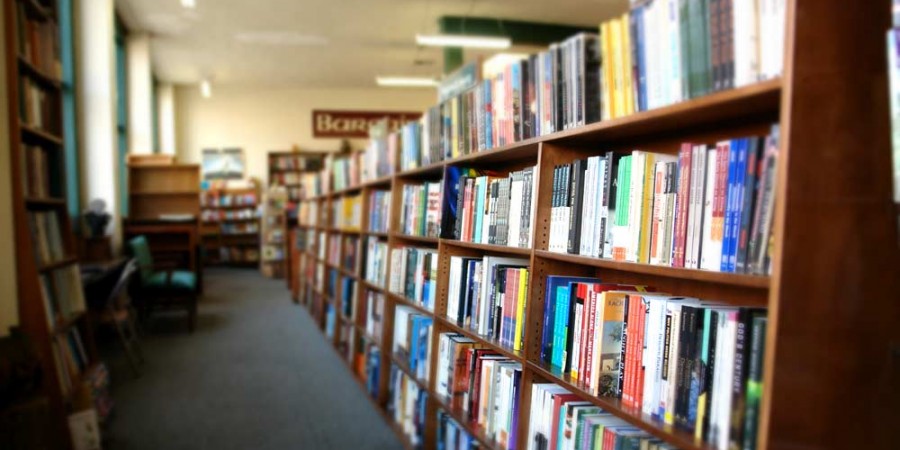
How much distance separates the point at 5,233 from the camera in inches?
92.9

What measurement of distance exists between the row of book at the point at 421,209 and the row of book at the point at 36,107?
6.21ft

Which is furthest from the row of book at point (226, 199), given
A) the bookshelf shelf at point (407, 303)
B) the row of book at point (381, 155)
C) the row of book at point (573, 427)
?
the row of book at point (573, 427)

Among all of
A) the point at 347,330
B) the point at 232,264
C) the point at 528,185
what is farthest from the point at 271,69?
the point at 528,185

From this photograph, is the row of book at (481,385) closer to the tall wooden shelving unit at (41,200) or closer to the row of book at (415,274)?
the row of book at (415,274)

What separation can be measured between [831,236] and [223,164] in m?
11.8

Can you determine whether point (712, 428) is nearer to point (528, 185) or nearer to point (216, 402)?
point (528, 185)

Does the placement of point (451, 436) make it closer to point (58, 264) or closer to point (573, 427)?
point (573, 427)

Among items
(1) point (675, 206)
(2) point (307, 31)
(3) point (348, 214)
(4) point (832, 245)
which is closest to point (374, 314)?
(3) point (348, 214)

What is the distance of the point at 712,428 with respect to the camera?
1.05m

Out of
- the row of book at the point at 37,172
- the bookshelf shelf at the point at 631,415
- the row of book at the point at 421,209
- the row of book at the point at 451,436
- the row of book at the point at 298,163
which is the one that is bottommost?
the row of book at the point at 451,436

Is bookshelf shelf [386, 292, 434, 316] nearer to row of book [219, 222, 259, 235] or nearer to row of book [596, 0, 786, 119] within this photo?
row of book [596, 0, 786, 119]

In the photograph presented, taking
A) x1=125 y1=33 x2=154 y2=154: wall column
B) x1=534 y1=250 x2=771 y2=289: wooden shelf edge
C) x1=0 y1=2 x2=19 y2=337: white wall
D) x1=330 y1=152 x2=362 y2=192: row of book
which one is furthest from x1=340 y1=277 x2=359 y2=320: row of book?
x1=125 y1=33 x2=154 y2=154: wall column

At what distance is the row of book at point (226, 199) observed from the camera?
11125 mm

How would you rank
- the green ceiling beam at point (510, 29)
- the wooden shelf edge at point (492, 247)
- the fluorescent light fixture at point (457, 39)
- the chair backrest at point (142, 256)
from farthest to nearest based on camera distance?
the green ceiling beam at point (510, 29) → the fluorescent light fixture at point (457, 39) → the chair backrest at point (142, 256) → the wooden shelf edge at point (492, 247)
